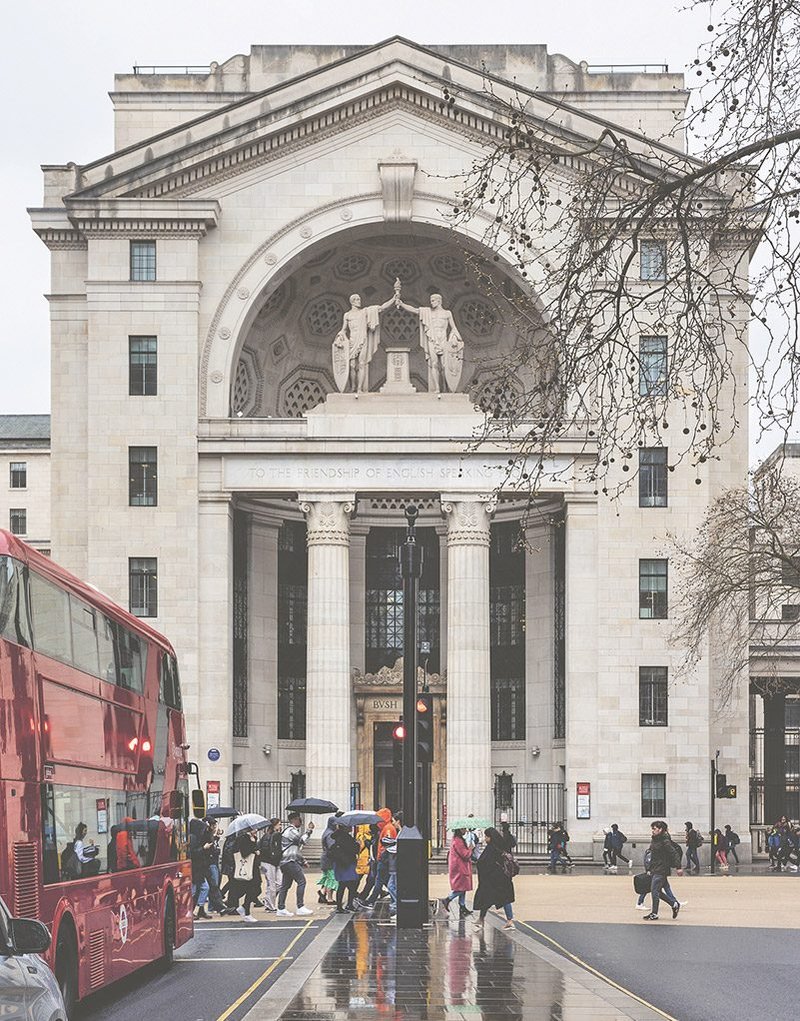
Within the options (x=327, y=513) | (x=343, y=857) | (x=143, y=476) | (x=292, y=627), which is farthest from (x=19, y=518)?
(x=343, y=857)

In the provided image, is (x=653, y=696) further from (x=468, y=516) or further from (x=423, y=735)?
(x=423, y=735)

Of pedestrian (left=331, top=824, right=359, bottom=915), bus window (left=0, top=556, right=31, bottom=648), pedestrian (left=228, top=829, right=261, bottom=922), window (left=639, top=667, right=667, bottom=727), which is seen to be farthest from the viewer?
window (left=639, top=667, right=667, bottom=727)

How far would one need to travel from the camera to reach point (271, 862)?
118 feet

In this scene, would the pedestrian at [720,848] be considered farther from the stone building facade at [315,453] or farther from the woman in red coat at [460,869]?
the woman in red coat at [460,869]

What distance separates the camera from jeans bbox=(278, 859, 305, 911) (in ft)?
117

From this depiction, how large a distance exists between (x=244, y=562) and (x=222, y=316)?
817 centimetres

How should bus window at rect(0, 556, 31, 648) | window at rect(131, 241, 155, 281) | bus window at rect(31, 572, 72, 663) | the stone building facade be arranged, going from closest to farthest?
1. bus window at rect(0, 556, 31, 648)
2. bus window at rect(31, 572, 72, 663)
3. the stone building facade
4. window at rect(131, 241, 155, 281)

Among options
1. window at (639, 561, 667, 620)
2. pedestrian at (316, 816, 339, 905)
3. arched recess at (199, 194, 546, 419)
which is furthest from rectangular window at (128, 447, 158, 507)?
pedestrian at (316, 816, 339, 905)

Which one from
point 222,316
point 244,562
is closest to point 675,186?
point 222,316

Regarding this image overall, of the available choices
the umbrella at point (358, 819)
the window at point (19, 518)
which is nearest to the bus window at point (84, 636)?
the umbrella at point (358, 819)

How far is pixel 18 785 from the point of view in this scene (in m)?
16.7

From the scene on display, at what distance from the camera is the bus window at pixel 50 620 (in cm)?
1795

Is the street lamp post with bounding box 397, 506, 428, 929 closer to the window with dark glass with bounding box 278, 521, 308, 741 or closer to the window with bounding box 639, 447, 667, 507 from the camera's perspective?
the window with bounding box 639, 447, 667, 507

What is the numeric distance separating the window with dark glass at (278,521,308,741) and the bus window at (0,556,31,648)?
43049mm
